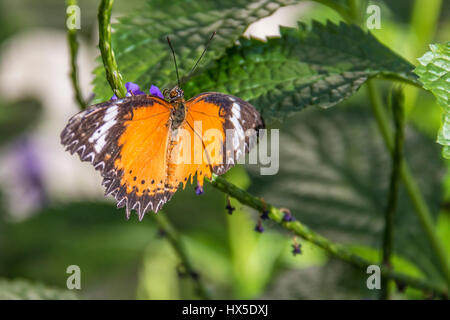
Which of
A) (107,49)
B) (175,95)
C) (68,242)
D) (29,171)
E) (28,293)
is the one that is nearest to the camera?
(107,49)

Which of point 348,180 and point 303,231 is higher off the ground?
point 348,180

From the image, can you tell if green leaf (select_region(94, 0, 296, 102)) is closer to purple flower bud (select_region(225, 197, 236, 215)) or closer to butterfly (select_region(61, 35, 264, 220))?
butterfly (select_region(61, 35, 264, 220))

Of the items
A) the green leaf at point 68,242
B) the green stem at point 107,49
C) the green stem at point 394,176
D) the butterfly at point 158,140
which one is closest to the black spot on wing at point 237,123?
the butterfly at point 158,140

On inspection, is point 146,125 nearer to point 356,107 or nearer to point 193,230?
point 356,107

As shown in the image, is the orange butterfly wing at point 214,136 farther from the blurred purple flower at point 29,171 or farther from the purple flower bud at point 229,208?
the blurred purple flower at point 29,171

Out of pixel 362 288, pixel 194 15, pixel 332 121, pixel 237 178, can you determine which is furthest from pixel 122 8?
pixel 362 288

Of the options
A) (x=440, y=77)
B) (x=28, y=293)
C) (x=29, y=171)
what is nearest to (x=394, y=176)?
(x=440, y=77)

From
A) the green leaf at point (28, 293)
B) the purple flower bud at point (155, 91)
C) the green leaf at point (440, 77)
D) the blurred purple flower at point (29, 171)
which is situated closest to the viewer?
the green leaf at point (440, 77)

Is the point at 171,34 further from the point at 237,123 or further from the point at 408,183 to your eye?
the point at 408,183
